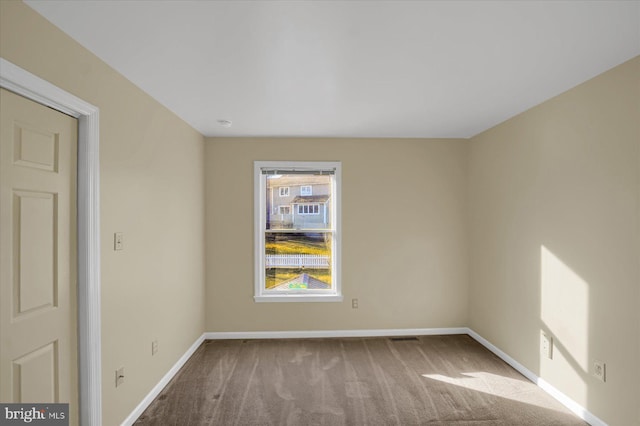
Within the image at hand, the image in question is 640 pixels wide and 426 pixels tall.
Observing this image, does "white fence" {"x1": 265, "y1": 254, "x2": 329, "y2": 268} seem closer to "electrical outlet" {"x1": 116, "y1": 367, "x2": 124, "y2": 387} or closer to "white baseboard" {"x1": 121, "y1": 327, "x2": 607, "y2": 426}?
"white baseboard" {"x1": 121, "y1": 327, "x2": 607, "y2": 426}

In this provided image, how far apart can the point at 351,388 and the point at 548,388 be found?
5.51 ft

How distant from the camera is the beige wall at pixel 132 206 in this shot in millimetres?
1810

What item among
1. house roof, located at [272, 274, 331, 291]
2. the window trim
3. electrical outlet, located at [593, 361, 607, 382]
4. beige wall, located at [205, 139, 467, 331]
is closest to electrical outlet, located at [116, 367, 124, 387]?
beige wall, located at [205, 139, 467, 331]

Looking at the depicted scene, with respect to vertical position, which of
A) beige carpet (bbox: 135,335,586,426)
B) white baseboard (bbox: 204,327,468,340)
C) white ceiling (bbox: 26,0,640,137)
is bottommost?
beige carpet (bbox: 135,335,586,426)

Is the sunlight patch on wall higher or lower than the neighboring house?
lower

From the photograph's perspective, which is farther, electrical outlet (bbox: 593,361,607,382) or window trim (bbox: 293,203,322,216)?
window trim (bbox: 293,203,322,216)

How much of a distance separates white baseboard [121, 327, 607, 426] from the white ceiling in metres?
2.45

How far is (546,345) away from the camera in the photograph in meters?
3.03

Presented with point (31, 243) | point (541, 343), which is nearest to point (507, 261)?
point (541, 343)

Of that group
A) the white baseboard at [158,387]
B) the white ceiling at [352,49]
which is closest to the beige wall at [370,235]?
the white baseboard at [158,387]

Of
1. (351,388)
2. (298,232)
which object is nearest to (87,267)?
(351,388)

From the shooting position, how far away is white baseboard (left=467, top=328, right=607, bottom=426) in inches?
101

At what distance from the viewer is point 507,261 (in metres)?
3.66

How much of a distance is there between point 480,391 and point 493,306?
44.9 inches
